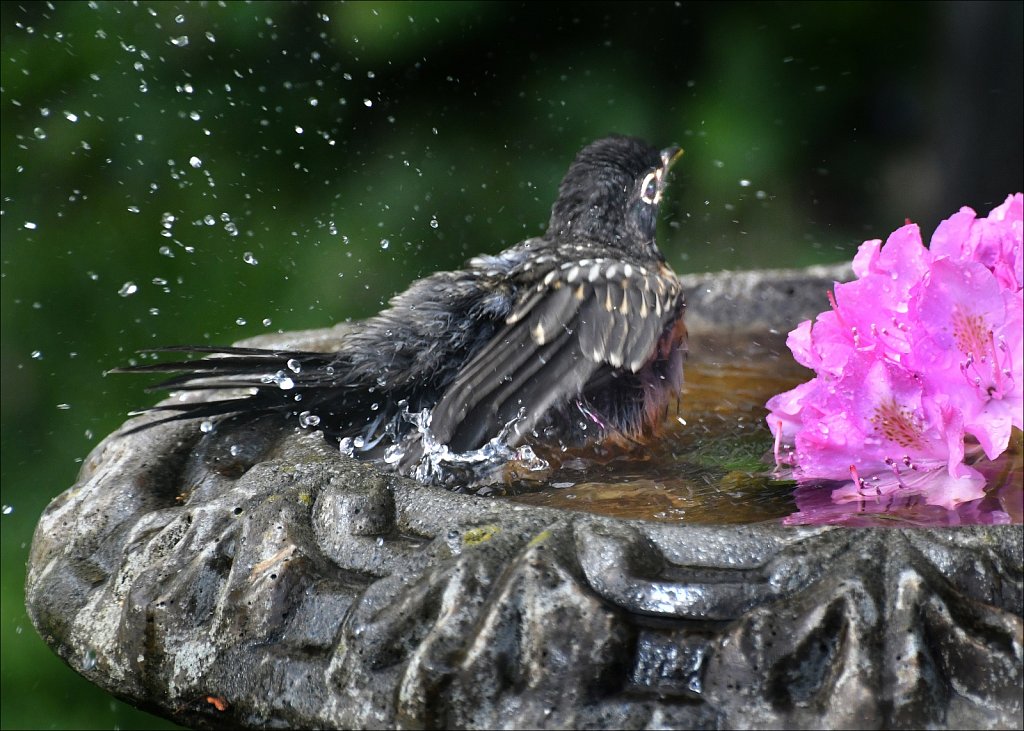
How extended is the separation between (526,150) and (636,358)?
1733 mm

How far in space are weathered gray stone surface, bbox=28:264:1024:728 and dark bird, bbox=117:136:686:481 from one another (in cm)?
56

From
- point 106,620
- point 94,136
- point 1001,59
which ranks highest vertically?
point 1001,59

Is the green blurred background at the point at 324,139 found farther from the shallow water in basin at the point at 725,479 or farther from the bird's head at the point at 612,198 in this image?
the shallow water in basin at the point at 725,479

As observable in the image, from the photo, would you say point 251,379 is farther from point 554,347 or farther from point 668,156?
point 668,156

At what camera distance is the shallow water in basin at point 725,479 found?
1.49m

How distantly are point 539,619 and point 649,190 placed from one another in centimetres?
205

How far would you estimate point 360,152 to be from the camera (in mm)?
3807

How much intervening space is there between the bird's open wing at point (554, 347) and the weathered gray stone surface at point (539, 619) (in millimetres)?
580

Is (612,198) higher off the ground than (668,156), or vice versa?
(668,156)

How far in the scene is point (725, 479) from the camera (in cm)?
182

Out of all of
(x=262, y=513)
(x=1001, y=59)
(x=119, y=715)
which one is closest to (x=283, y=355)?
(x=262, y=513)

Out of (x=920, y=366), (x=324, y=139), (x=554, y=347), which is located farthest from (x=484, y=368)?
(x=324, y=139)

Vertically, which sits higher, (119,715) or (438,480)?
(438,480)

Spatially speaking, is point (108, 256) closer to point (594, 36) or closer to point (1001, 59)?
point (594, 36)
